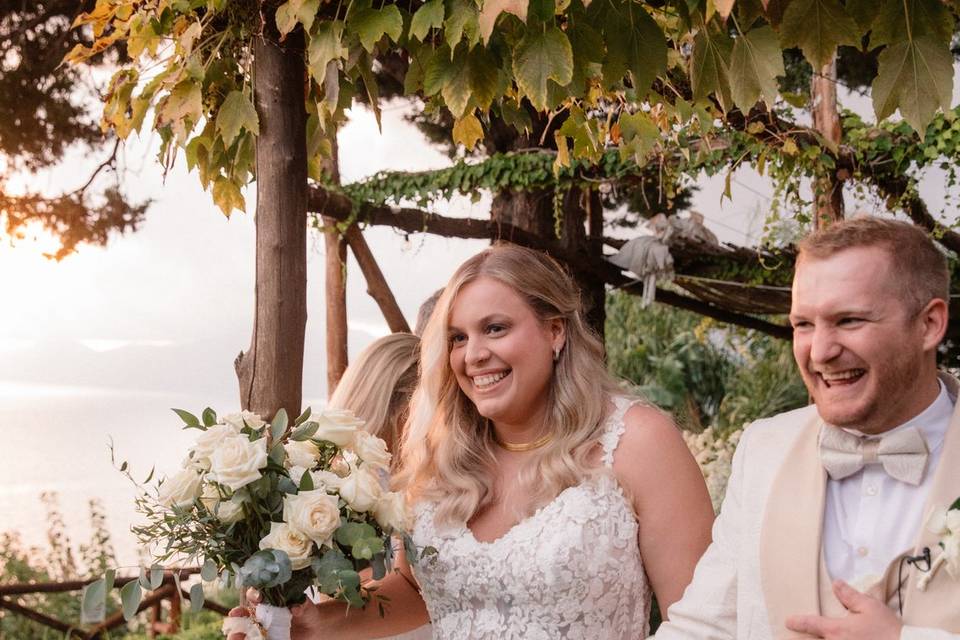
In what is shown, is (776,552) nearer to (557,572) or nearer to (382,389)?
(557,572)

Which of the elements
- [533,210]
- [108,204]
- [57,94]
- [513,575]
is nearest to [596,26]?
[513,575]

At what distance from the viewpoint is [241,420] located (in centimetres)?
219

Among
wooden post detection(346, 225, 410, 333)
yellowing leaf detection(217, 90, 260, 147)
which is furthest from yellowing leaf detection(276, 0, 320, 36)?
wooden post detection(346, 225, 410, 333)

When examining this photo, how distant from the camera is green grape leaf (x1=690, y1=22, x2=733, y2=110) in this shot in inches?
67.9

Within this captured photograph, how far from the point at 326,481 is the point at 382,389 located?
3.92 feet

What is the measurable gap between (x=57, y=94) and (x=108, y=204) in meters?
1.13

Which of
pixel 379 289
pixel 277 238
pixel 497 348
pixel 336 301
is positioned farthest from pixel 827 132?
pixel 277 238

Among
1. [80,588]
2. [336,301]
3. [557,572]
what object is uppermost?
[336,301]

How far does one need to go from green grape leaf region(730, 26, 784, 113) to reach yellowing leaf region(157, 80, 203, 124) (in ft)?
4.70

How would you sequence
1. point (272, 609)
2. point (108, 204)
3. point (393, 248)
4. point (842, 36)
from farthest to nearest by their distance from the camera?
point (108, 204) < point (393, 248) < point (272, 609) < point (842, 36)

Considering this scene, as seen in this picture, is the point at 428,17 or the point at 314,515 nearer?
the point at 428,17

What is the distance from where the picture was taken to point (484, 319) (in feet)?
8.39

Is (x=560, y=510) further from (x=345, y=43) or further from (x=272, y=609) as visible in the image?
(x=345, y=43)

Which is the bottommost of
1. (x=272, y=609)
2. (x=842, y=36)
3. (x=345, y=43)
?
(x=272, y=609)
